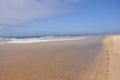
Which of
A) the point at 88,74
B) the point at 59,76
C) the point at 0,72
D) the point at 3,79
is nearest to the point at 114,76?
the point at 88,74

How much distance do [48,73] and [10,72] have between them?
1.47 meters

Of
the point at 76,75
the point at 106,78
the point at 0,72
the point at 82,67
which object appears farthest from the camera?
the point at 82,67

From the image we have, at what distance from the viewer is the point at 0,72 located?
6980 mm

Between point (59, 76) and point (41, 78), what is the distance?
612 millimetres

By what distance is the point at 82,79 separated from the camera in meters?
5.97

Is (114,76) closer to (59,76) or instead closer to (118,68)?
(118,68)

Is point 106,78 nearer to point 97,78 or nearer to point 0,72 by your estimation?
point 97,78

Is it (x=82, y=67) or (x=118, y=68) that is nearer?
(x=118, y=68)

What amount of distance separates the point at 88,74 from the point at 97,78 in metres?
0.60

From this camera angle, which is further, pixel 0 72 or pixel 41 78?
pixel 0 72

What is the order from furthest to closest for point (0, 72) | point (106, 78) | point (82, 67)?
1. point (82, 67)
2. point (0, 72)
3. point (106, 78)

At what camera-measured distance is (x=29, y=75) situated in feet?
21.2

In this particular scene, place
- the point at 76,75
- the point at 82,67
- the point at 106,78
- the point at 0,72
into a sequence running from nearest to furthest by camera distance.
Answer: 1. the point at 106,78
2. the point at 76,75
3. the point at 0,72
4. the point at 82,67

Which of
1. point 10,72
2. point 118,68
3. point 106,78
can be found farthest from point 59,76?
point 118,68
